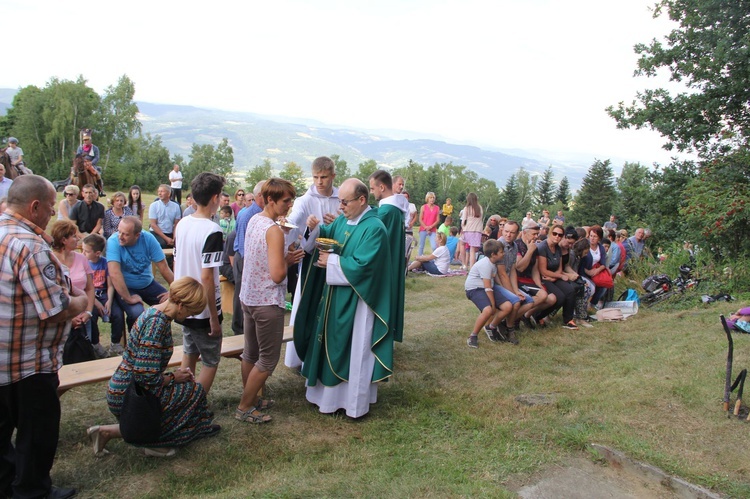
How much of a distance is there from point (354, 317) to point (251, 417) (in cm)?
115

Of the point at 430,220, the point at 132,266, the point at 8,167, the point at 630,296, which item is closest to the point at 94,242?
the point at 132,266

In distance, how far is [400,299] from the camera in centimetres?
545

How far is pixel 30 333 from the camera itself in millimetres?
2896

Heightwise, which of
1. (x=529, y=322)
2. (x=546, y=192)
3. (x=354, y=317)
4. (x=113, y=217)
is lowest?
(x=546, y=192)

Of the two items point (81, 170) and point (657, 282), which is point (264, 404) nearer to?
point (657, 282)

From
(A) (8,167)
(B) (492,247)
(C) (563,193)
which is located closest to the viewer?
(B) (492,247)

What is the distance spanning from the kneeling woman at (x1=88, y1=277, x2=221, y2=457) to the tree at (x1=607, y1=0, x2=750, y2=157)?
1155 cm

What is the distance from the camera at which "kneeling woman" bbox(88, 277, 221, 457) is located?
3420 millimetres

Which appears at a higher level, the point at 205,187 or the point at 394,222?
the point at 205,187

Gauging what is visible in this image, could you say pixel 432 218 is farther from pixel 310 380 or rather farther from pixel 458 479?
pixel 458 479

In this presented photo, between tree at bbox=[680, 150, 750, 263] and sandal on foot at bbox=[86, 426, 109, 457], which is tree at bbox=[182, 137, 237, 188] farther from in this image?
sandal on foot at bbox=[86, 426, 109, 457]

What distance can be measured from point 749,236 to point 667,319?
2.49 m

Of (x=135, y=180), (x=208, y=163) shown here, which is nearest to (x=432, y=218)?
(x=135, y=180)

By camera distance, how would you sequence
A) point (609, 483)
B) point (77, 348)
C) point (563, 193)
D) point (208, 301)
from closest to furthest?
point (609, 483) < point (208, 301) < point (77, 348) < point (563, 193)
